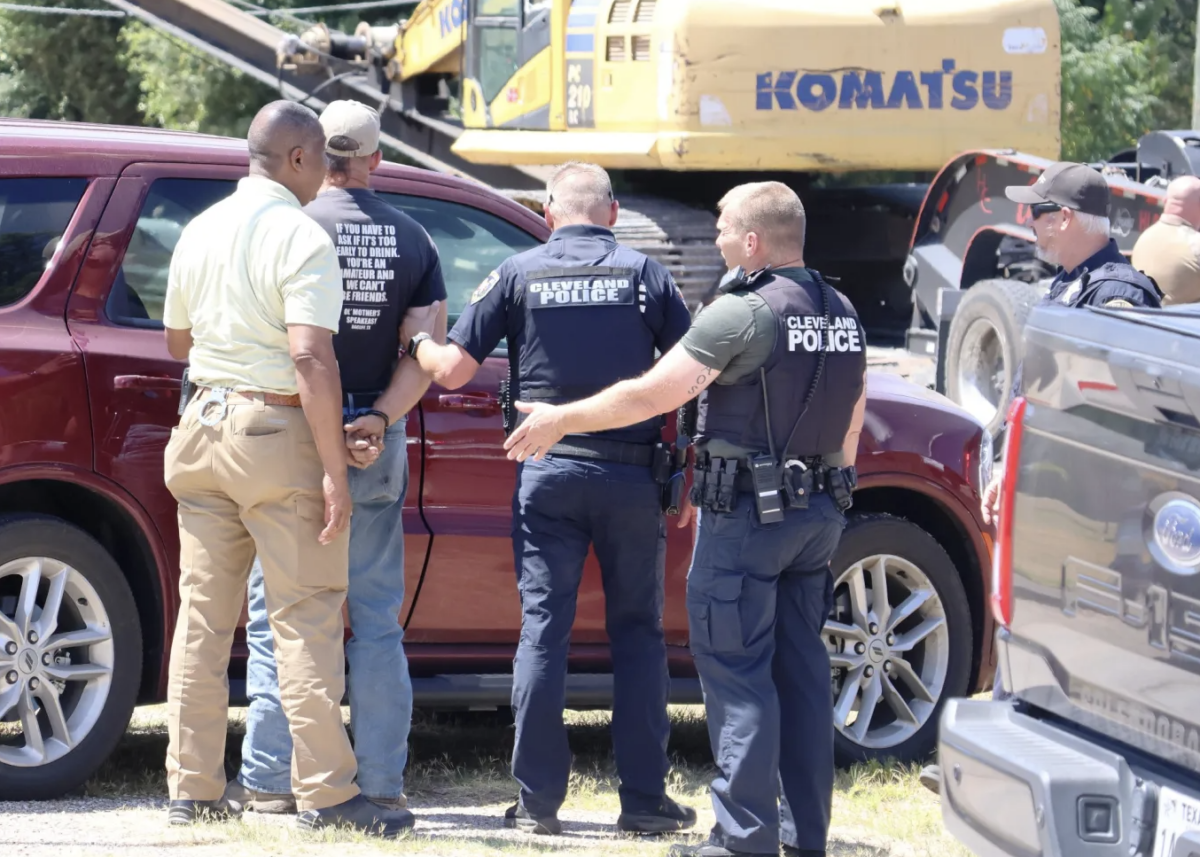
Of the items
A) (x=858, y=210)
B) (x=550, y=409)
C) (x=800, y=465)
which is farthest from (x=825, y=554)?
(x=858, y=210)

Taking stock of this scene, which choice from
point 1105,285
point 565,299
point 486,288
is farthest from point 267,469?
point 1105,285

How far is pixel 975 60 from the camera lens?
1218 centimetres

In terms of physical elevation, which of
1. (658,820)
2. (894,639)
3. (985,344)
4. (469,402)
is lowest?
(658,820)

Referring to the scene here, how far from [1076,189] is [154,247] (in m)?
2.68

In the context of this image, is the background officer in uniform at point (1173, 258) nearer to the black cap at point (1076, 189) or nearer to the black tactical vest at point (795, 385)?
the black cap at point (1076, 189)

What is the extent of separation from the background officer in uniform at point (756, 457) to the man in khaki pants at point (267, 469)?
0.57 metres

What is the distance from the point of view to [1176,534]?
3.41 metres

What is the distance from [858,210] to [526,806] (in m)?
9.75

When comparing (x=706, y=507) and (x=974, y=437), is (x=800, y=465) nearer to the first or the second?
(x=706, y=507)

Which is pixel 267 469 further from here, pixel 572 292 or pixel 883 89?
pixel 883 89

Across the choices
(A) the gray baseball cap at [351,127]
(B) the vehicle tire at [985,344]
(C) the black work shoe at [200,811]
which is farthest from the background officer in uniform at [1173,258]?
(B) the vehicle tire at [985,344]

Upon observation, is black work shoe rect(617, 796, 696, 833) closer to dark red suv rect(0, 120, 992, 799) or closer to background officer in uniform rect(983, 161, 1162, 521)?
dark red suv rect(0, 120, 992, 799)

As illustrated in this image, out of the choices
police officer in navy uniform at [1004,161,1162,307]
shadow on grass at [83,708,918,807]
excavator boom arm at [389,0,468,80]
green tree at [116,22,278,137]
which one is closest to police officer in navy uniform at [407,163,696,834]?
shadow on grass at [83,708,918,807]

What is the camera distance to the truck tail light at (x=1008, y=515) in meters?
3.98
